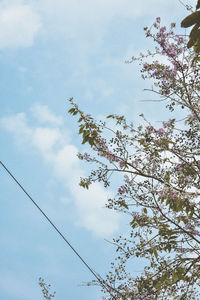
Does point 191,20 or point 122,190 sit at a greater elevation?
point 122,190

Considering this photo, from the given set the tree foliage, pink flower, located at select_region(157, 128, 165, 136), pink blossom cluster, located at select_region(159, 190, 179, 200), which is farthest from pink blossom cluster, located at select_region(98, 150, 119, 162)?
the tree foliage

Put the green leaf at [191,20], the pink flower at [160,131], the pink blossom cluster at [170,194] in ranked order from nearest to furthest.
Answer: the green leaf at [191,20] < the pink blossom cluster at [170,194] < the pink flower at [160,131]

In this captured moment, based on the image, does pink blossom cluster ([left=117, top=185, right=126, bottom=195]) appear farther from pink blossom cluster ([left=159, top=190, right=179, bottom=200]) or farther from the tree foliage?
the tree foliage

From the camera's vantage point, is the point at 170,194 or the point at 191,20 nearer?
the point at 191,20

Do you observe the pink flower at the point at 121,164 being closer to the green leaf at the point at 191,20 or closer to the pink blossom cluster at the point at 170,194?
the pink blossom cluster at the point at 170,194

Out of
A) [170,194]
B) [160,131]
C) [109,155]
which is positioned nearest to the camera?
[170,194]

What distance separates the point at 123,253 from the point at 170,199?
0.95m

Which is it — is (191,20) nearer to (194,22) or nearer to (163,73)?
(194,22)

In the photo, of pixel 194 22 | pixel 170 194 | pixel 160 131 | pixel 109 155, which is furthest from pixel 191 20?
pixel 109 155

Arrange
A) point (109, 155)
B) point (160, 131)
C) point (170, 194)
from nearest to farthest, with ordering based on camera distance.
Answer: point (170, 194), point (160, 131), point (109, 155)

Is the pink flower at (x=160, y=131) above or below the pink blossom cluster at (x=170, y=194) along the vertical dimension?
above

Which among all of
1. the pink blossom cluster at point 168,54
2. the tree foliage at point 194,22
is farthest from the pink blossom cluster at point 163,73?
the tree foliage at point 194,22

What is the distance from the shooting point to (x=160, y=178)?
463 centimetres

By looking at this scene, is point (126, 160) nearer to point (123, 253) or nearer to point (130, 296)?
point (123, 253)
